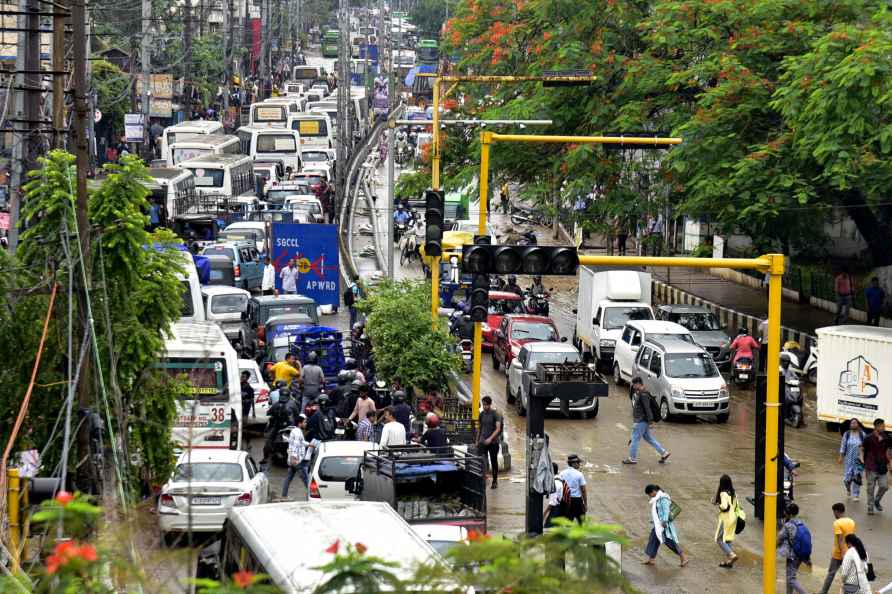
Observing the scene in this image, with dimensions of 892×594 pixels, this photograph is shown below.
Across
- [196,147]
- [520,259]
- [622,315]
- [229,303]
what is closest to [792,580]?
[520,259]

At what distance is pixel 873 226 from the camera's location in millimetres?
34938

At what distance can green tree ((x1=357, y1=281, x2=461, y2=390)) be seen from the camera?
27125mm

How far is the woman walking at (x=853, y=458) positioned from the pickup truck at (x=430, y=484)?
7.13 meters

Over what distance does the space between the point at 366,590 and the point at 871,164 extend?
81.8 ft

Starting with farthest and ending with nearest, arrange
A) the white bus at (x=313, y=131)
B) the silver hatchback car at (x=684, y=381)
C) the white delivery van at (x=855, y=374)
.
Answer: the white bus at (x=313, y=131) → the silver hatchback car at (x=684, y=381) → the white delivery van at (x=855, y=374)

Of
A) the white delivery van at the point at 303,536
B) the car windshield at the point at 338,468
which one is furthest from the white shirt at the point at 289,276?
the white delivery van at the point at 303,536

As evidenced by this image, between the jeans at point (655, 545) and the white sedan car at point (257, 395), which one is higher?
the white sedan car at point (257, 395)

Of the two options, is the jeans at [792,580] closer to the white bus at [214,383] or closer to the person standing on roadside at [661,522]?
the person standing on roadside at [661,522]

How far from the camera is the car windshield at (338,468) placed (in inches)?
808

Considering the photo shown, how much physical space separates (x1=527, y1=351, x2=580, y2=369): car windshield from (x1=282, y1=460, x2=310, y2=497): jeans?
8.47 metres

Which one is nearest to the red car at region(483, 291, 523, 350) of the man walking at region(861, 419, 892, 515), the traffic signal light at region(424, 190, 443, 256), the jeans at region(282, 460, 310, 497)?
the traffic signal light at region(424, 190, 443, 256)

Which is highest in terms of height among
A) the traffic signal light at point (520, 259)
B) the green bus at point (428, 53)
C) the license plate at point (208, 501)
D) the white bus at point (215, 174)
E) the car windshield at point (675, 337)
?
the green bus at point (428, 53)

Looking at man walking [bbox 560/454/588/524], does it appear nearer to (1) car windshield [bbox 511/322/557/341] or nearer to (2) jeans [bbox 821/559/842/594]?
(2) jeans [bbox 821/559/842/594]

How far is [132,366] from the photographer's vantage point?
1677cm
